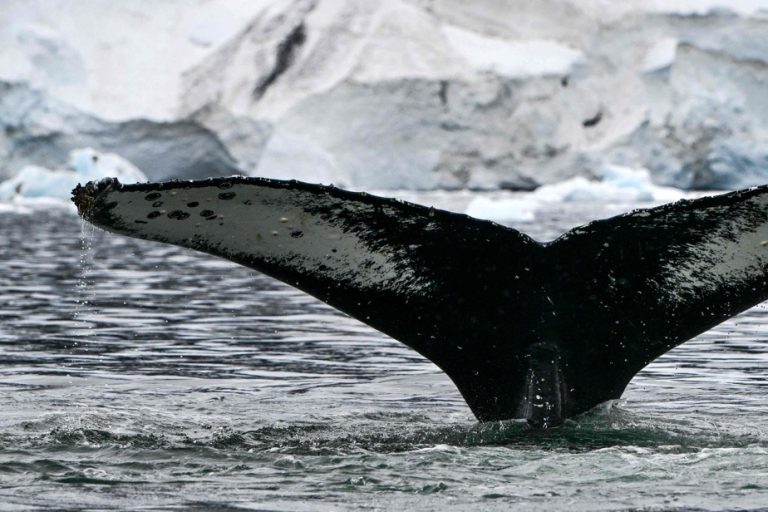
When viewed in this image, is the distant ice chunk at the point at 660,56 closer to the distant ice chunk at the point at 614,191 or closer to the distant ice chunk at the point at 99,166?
the distant ice chunk at the point at 614,191

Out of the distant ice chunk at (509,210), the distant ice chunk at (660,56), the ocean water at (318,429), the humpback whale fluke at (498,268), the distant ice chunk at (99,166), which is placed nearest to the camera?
the ocean water at (318,429)

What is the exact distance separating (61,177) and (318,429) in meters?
28.8

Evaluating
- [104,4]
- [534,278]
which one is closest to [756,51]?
[104,4]

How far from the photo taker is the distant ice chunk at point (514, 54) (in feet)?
132

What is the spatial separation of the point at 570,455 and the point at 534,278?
0.58 m

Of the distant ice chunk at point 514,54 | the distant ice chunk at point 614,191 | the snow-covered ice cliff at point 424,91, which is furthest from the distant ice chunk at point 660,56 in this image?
the distant ice chunk at point 614,191

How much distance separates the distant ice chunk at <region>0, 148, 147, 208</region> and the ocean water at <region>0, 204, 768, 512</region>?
67.4 ft

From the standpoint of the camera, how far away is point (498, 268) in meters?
4.01

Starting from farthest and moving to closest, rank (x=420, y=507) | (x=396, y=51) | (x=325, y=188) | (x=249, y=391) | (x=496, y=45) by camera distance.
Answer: (x=496, y=45)
(x=396, y=51)
(x=249, y=391)
(x=325, y=188)
(x=420, y=507)

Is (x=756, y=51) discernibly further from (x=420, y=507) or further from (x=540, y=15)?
(x=420, y=507)

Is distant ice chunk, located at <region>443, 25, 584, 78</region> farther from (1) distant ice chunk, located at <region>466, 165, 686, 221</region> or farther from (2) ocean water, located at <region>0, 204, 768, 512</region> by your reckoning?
(2) ocean water, located at <region>0, 204, 768, 512</region>

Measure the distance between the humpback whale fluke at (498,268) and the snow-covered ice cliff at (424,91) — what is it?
1360 inches

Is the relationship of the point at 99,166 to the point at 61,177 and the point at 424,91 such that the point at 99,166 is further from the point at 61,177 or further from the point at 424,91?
the point at 424,91

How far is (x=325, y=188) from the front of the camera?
12.6 ft
